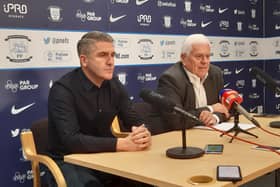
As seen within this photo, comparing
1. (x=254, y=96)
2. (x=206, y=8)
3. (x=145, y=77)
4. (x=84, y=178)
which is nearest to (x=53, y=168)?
(x=84, y=178)

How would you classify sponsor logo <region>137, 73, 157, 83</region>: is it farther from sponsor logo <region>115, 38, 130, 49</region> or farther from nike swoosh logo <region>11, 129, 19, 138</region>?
nike swoosh logo <region>11, 129, 19, 138</region>

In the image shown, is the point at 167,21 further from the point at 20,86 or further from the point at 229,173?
the point at 229,173

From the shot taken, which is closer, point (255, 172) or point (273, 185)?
point (255, 172)

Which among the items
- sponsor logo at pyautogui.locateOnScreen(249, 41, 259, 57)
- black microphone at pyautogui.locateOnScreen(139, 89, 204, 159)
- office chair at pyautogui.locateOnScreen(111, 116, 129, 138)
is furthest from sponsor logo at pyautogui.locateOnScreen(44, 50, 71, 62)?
sponsor logo at pyautogui.locateOnScreen(249, 41, 259, 57)

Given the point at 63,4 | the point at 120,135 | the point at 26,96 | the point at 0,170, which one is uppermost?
the point at 63,4

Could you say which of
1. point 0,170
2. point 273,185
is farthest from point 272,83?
point 0,170

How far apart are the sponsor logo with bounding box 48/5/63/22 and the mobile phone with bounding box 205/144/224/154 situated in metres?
1.92

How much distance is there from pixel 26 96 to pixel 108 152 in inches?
54.1

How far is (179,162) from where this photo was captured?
1979mm

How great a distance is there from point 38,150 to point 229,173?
145 centimetres

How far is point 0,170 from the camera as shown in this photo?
3.23 metres

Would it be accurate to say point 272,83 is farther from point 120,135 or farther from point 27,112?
point 27,112

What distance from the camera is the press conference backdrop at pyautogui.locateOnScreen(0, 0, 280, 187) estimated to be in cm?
326

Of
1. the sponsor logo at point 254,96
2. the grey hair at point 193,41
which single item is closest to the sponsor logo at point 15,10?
the grey hair at point 193,41
